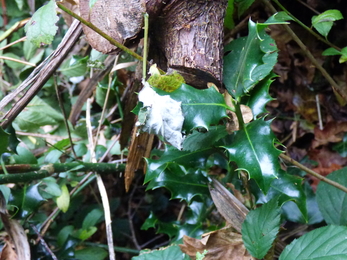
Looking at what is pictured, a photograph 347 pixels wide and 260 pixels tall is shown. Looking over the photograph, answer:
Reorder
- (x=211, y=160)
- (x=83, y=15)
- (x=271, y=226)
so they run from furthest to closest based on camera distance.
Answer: (x=211, y=160)
(x=83, y=15)
(x=271, y=226)

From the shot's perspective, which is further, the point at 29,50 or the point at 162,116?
the point at 29,50

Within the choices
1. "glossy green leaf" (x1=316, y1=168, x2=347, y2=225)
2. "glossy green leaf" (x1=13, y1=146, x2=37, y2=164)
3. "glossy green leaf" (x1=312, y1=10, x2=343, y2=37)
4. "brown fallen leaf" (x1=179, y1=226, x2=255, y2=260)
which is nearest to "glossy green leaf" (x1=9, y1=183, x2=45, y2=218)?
"glossy green leaf" (x1=13, y1=146, x2=37, y2=164)

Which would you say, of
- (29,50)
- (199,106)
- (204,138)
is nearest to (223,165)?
(204,138)

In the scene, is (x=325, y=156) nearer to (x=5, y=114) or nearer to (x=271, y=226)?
(x=271, y=226)

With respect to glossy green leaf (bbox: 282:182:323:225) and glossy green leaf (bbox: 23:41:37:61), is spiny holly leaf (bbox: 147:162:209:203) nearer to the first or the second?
glossy green leaf (bbox: 282:182:323:225)

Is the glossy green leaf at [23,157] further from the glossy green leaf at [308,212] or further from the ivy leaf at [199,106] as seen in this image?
the glossy green leaf at [308,212]

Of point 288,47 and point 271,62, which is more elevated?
point 271,62

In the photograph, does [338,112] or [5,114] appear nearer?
[5,114]

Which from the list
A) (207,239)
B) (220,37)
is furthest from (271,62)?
(207,239)

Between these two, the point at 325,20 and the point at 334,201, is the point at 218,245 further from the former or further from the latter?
the point at 325,20
